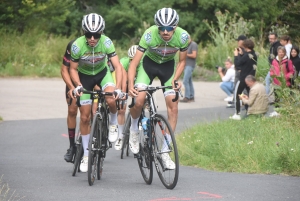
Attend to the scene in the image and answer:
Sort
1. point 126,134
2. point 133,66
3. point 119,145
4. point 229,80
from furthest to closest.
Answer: point 229,80
point 119,145
point 126,134
point 133,66

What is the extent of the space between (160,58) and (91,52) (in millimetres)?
919

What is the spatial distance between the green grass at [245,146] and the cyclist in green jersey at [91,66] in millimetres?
1759

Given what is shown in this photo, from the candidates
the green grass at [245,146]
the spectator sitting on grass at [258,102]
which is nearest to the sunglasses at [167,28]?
the green grass at [245,146]

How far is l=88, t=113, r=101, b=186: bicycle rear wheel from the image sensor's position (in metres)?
9.77

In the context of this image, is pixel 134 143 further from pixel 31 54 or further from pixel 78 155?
pixel 31 54

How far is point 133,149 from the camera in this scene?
10.4m

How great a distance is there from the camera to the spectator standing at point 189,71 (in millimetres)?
21812

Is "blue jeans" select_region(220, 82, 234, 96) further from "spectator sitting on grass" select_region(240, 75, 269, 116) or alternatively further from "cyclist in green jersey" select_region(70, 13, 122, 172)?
"cyclist in green jersey" select_region(70, 13, 122, 172)

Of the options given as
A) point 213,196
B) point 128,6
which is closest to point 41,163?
point 213,196

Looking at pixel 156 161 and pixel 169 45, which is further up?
pixel 169 45

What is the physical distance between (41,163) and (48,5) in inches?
865

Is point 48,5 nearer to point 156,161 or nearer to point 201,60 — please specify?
point 201,60

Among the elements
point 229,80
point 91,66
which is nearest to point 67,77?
point 91,66

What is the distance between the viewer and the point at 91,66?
10.7 meters
